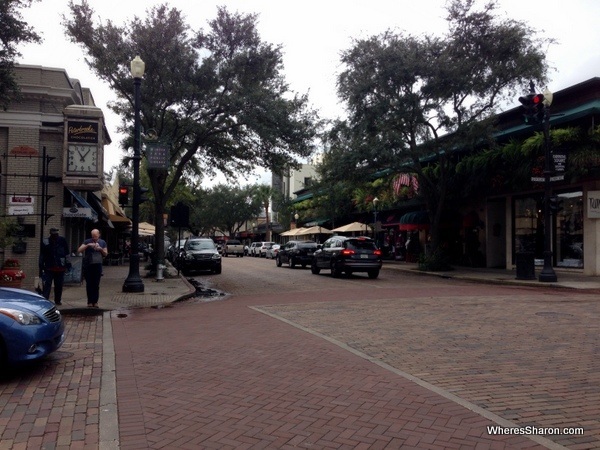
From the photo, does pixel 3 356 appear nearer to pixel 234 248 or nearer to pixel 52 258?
pixel 52 258

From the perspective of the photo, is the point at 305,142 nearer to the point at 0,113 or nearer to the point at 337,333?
the point at 0,113

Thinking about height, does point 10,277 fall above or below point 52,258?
below

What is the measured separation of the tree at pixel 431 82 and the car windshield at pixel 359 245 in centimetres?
434

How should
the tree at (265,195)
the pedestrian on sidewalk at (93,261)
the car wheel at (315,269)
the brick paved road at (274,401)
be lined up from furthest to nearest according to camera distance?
the tree at (265,195) → the car wheel at (315,269) → the pedestrian on sidewalk at (93,261) → the brick paved road at (274,401)

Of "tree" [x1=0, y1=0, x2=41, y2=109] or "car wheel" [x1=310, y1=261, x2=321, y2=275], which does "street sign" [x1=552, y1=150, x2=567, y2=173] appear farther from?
"tree" [x1=0, y1=0, x2=41, y2=109]

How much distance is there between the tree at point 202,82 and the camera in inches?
813

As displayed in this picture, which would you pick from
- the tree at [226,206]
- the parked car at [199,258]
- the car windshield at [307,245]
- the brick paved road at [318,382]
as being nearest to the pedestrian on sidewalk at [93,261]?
the brick paved road at [318,382]

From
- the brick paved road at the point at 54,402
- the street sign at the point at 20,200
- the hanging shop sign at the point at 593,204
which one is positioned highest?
the hanging shop sign at the point at 593,204

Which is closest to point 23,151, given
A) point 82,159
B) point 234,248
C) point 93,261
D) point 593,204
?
point 82,159

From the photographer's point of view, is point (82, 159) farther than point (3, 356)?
Yes

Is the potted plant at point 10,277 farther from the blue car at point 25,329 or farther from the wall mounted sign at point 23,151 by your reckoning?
the blue car at point 25,329

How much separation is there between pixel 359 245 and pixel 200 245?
8.63 metres

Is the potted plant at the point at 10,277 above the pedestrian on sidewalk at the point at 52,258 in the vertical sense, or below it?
below

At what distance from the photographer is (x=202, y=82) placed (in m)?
21.3
